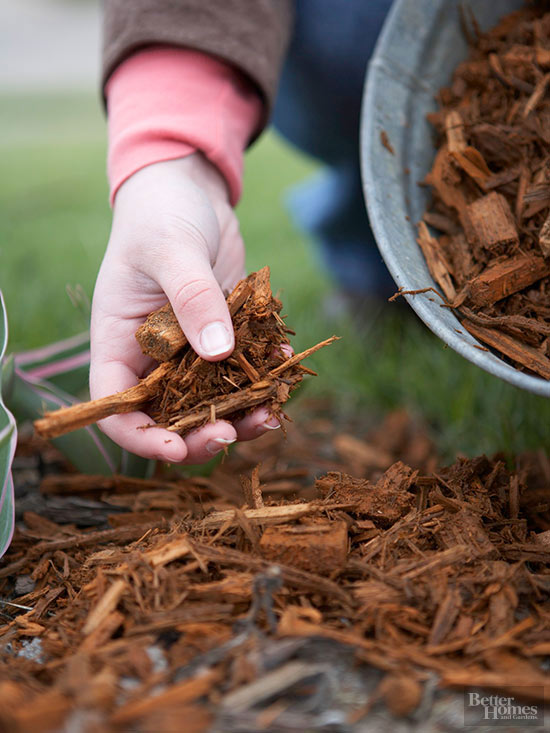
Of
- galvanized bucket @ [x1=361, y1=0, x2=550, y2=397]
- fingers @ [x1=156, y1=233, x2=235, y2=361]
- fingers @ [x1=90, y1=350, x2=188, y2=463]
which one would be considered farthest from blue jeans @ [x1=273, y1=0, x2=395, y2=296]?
fingers @ [x1=90, y1=350, x2=188, y2=463]

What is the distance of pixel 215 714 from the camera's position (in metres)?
0.74

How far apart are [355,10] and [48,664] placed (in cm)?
231

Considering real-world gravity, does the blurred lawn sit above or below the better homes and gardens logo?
below

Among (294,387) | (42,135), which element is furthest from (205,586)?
(42,135)

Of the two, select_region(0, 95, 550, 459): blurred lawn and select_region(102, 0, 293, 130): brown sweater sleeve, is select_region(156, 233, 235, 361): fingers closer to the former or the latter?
select_region(0, 95, 550, 459): blurred lawn

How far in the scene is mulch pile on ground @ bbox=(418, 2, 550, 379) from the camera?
1249 millimetres

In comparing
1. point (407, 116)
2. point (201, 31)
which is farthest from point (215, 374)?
point (201, 31)

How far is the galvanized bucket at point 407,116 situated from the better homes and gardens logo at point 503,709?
1.93ft

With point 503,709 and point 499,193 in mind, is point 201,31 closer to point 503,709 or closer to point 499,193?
point 499,193

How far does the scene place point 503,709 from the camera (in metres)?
0.80

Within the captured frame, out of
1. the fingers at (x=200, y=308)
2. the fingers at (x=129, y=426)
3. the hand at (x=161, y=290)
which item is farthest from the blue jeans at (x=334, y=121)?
the fingers at (x=129, y=426)

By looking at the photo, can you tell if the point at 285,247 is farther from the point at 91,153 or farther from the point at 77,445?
the point at 91,153

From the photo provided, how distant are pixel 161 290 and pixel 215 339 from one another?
0.25 m

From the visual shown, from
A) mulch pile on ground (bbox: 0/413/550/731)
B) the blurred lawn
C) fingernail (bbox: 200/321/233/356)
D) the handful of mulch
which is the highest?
fingernail (bbox: 200/321/233/356)
